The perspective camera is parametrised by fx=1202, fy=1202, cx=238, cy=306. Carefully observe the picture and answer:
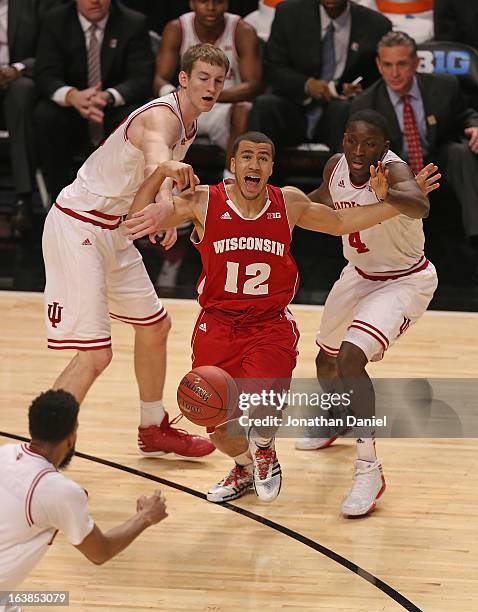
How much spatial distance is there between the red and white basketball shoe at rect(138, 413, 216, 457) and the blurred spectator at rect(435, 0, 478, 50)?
220 inches

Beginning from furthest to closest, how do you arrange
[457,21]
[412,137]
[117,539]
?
[457,21] < [412,137] < [117,539]

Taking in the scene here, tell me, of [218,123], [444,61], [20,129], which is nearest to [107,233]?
[218,123]

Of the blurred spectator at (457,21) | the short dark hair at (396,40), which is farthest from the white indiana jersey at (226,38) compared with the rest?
the blurred spectator at (457,21)

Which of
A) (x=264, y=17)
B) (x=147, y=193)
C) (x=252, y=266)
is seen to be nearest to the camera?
(x=147, y=193)

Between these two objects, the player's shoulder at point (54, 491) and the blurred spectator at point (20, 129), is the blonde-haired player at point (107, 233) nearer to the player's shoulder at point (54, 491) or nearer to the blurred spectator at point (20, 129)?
the player's shoulder at point (54, 491)

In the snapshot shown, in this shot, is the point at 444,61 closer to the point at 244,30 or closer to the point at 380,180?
the point at 244,30

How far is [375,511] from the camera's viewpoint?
580 centimetres

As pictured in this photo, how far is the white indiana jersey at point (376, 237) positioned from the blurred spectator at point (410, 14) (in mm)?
4882

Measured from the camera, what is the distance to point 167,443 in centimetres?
638

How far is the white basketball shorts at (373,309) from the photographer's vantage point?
588 cm

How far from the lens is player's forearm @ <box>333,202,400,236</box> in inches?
226

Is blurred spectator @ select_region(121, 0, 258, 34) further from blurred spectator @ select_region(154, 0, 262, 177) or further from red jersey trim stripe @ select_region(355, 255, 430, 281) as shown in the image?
red jersey trim stripe @ select_region(355, 255, 430, 281)

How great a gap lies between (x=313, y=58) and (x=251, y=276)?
485 cm

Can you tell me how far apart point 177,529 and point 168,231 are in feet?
4.50
